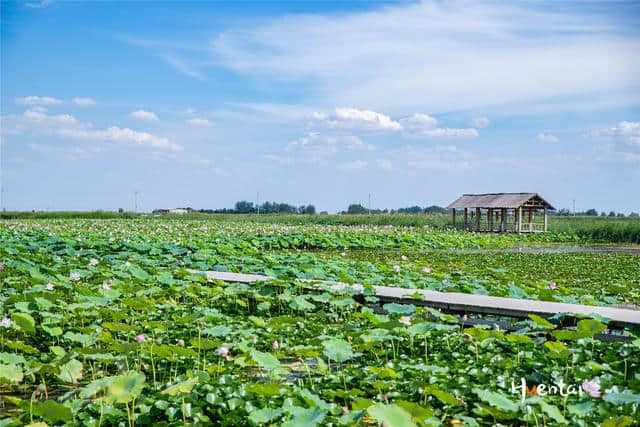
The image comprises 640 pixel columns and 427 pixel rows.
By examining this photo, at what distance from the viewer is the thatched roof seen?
90.3 ft

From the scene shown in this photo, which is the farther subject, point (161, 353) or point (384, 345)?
point (384, 345)

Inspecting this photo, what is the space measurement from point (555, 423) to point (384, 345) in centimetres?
213

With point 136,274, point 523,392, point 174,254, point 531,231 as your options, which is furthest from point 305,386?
point 531,231

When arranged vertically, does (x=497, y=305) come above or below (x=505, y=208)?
below

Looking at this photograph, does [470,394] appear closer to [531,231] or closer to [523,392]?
[523,392]

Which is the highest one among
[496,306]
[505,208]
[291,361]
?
[505,208]

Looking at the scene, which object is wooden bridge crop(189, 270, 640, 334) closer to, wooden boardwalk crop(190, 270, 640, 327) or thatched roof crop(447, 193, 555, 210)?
wooden boardwalk crop(190, 270, 640, 327)

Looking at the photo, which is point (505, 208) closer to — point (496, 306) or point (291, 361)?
point (496, 306)

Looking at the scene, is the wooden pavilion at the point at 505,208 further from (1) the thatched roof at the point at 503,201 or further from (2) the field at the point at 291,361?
(2) the field at the point at 291,361

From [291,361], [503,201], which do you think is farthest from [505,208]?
[291,361]

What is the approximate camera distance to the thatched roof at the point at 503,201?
27.5 meters

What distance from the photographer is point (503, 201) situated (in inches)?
1125

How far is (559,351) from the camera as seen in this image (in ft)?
13.8

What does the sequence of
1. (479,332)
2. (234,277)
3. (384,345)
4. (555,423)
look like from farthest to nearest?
(234,277) → (384,345) → (479,332) → (555,423)
